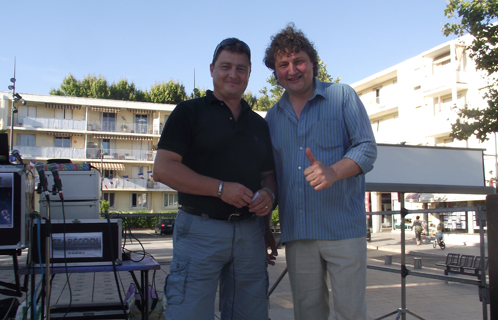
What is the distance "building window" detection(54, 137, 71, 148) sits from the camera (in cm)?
3950

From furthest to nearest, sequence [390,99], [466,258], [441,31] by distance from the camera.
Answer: [390,99] → [441,31] → [466,258]

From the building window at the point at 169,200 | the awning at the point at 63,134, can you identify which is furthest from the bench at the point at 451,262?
the awning at the point at 63,134

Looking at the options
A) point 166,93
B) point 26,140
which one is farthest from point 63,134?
point 166,93

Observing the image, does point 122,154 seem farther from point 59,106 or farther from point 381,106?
point 381,106

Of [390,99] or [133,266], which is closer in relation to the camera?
[133,266]

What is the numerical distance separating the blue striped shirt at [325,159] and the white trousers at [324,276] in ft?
0.21

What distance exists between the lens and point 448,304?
251 inches

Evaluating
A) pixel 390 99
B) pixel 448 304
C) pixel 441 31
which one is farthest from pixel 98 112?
pixel 448 304

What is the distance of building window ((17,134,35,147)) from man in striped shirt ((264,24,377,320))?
136ft

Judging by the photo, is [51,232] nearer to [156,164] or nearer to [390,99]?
[156,164]

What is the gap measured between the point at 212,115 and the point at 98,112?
41841mm

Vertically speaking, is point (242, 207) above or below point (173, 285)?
above

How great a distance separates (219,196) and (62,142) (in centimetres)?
4159

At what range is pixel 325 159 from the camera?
88.7 inches
